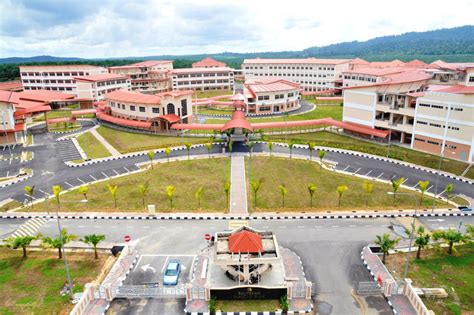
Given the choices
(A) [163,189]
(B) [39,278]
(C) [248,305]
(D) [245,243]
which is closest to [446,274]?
(C) [248,305]

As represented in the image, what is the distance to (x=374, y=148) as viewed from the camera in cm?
6525

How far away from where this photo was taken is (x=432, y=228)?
3869 cm

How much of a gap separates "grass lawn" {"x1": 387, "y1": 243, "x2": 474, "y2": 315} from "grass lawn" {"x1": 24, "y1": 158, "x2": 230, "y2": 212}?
2171cm

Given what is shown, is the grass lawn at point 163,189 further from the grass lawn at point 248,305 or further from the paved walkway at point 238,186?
the grass lawn at point 248,305

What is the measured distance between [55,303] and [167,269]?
8.88 metres

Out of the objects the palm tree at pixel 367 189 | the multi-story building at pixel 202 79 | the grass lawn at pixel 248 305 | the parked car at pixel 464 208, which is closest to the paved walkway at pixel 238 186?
the palm tree at pixel 367 189

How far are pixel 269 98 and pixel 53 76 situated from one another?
268 feet

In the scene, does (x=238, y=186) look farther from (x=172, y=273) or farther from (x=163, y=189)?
(x=172, y=273)

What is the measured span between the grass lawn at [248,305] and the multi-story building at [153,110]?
2207 inches

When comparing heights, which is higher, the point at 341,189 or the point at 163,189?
the point at 341,189

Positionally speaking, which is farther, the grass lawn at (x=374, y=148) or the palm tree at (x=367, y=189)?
the grass lawn at (x=374, y=148)

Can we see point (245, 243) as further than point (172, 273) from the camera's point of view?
No

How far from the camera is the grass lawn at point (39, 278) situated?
88.5 ft

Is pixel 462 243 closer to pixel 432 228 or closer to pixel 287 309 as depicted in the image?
pixel 432 228
